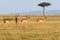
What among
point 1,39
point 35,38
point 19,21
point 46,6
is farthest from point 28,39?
point 46,6

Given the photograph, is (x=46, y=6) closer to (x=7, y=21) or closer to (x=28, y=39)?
(x=7, y=21)

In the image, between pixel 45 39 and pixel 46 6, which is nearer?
pixel 45 39

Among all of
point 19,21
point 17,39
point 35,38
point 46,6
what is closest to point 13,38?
point 17,39

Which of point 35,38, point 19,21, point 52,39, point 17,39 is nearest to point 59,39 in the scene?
point 52,39

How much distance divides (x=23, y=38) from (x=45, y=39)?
156 cm

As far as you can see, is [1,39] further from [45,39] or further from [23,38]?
[45,39]

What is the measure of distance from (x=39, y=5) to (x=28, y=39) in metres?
61.3

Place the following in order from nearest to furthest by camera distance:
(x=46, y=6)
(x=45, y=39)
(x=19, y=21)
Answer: (x=45, y=39) < (x=19, y=21) < (x=46, y=6)

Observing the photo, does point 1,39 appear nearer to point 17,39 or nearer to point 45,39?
point 17,39

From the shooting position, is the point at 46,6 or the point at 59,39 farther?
the point at 46,6

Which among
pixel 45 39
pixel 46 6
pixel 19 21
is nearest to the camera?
pixel 45 39

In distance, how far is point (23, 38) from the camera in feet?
51.5

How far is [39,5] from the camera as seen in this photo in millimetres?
76062

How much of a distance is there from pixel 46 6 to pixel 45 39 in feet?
197
